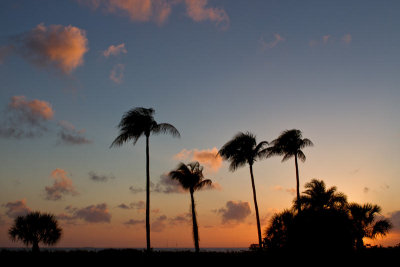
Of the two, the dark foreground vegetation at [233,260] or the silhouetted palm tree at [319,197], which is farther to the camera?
the silhouetted palm tree at [319,197]

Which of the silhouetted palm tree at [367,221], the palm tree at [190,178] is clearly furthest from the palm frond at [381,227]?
the palm tree at [190,178]

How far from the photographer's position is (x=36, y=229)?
36.6 metres

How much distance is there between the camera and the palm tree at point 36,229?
1425 inches

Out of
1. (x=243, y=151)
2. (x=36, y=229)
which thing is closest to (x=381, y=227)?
(x=243, y=151)

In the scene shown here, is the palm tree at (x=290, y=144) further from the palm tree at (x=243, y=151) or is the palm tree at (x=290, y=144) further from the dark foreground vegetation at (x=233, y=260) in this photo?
the dark foreground vegetation at (x=233, y=260)

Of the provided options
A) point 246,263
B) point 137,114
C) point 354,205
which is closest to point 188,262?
point 246,263

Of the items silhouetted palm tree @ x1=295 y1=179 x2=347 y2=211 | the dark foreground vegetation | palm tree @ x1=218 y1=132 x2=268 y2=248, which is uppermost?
palm tree @ x1=218 y1=132 x2=268 y2=248

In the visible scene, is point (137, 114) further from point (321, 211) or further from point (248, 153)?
point (321, 211)

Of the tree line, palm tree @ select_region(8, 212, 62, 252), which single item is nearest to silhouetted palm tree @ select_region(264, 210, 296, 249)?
the tree line

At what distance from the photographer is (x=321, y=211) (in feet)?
68.0

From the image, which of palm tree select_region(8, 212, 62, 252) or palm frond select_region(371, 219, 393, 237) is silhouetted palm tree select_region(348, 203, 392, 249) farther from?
palm tree select_region(8, 212, 62, 252)

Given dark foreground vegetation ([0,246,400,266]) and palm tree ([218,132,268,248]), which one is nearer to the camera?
dark foreground vegetation ([0,246,400,266])

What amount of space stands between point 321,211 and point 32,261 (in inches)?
730

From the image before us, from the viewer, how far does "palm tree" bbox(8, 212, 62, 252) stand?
36.2 metres
